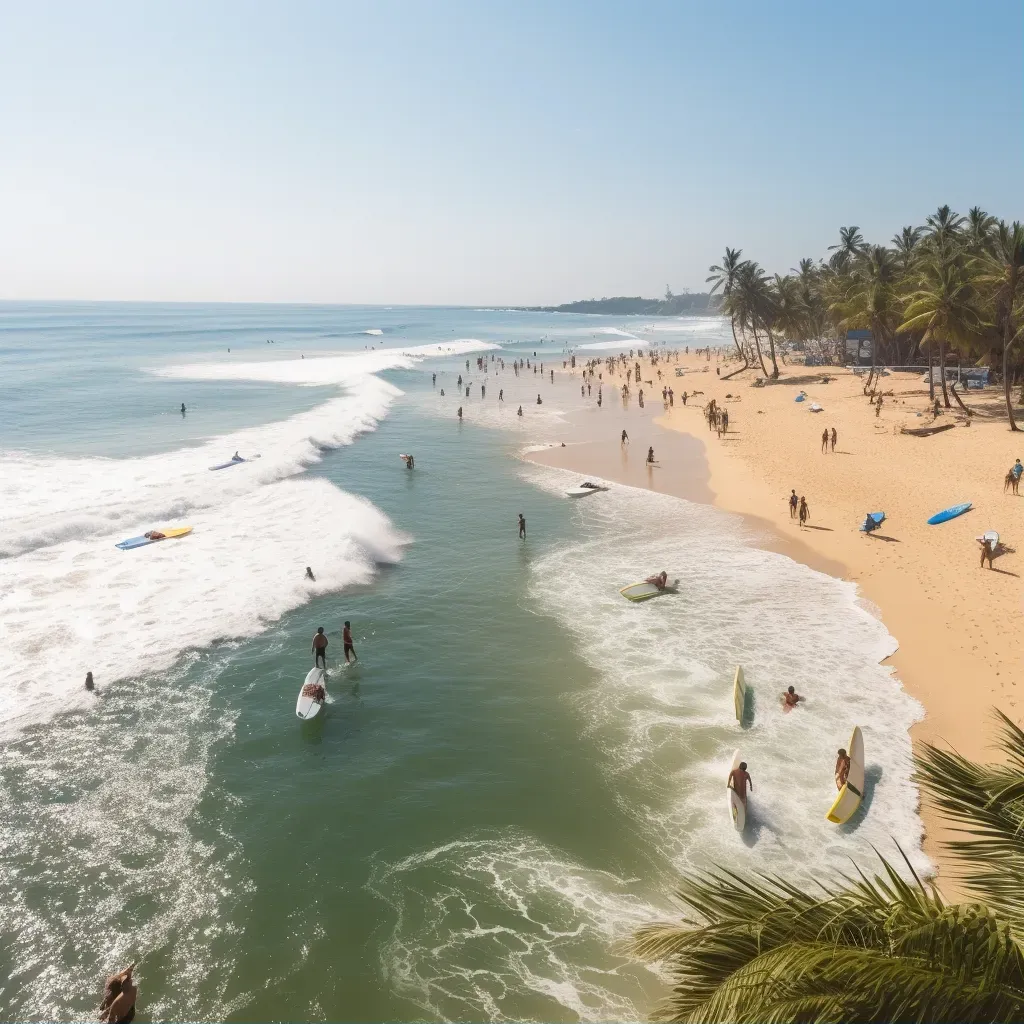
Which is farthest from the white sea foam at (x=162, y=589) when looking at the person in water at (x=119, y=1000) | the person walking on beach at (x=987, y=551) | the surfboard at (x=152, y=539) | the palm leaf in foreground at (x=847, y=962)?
the person walking on beach at (x=987, y=551)

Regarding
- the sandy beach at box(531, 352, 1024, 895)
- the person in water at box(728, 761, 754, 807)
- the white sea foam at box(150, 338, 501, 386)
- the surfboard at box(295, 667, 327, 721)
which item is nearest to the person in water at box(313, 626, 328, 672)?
the surfboard at box(295, 667, 327, 721)

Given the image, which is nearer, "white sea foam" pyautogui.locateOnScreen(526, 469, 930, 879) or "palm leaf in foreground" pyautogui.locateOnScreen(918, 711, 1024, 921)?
"palm leaf in foreground" pyautogui.locateOnScreen(918, 711, 1024, 921)

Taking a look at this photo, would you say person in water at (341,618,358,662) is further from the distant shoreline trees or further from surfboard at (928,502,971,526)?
the distant shoreline trees

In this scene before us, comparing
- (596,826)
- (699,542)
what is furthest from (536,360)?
(596,826)

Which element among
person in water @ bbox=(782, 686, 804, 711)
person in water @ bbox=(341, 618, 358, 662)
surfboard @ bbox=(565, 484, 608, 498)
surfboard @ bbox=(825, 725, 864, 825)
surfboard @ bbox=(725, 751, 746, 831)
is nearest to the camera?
surfboard @ bbox=(725, 751, 746, 831)

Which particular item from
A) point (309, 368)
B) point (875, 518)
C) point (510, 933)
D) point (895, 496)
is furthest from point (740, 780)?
point (309, 368)

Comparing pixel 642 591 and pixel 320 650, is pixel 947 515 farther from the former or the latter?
pixel 320 650

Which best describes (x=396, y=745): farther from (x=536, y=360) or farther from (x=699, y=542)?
(x=536, y=360)
